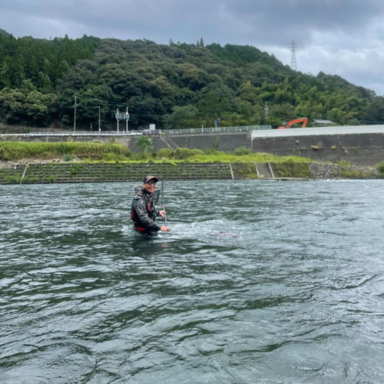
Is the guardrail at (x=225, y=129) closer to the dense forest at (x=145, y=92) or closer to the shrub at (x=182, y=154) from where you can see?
the shrub at (x=182, y=154)

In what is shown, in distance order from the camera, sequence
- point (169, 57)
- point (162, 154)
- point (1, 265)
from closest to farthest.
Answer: point (1, 265)
point (162, 154)
point (169, 57)

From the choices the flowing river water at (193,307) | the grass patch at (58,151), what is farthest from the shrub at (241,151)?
the flowing river water at (193,307)

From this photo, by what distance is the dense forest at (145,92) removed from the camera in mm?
92875

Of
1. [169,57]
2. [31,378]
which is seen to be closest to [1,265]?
[31,378]

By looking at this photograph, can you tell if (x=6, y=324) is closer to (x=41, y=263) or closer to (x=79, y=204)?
(x=41, y=263)

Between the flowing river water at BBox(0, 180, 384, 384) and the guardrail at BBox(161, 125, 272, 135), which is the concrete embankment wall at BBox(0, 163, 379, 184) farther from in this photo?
the flowing river water at BBox(0, 180, 384, 384)

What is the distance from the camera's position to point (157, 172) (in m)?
39.1

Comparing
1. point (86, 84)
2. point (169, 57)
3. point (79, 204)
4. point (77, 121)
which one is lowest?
point (79, 204)

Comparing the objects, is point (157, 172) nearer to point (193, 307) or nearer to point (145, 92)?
point (193, 307)

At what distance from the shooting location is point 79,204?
734 inches

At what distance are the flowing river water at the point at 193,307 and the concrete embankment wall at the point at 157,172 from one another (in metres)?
27.1

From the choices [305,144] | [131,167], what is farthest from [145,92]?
[131,167]

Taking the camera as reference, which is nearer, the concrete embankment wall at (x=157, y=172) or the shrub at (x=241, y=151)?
the concrete embankment wall at (x=157, y=172)

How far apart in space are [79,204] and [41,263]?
11124mm
